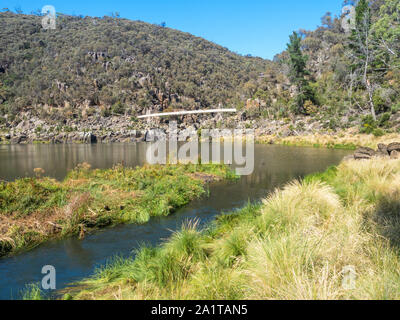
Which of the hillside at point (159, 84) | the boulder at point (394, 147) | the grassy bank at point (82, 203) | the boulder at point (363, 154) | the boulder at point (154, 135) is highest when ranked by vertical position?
the hillside at point (159, 84)

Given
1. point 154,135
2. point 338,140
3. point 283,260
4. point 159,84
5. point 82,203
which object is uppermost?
point 159,84

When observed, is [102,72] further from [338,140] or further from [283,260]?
[283,260]

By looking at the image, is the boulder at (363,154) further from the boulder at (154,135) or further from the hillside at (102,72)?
the hillside at (102,72)

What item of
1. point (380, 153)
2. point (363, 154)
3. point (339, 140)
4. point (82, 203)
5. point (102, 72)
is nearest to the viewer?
point (82, 203)

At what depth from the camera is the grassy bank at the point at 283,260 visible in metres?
3.32

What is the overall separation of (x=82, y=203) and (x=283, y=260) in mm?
6812

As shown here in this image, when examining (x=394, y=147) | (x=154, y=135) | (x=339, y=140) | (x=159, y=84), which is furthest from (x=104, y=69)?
(x=394, y=147)

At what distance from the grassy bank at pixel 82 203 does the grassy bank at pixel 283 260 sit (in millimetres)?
2834

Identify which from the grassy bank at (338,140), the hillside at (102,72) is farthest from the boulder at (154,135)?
the grassy bank at (338,140)

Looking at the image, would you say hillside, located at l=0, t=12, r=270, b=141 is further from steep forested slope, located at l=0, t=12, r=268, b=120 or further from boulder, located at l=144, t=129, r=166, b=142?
boulder, located at l=144, t=129, r=166, b=142

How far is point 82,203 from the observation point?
8.61 metres

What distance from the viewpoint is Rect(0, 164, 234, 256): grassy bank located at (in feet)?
24.5

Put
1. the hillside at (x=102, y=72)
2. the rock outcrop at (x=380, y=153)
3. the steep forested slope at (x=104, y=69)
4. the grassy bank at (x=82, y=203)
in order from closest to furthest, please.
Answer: the grassy bank at (x=82, y=203) < the rock outcrop at (x=380, y=153) < the hillside at (x=102, y=72) < the steep forested slope at (x=104, y=69)

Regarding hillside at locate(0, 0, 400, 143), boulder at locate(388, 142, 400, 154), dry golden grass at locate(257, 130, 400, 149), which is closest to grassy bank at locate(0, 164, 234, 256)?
boulder at locate(388, 142, 400, 154)
